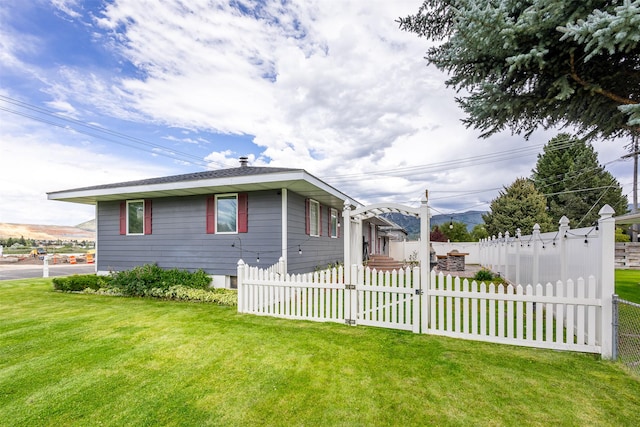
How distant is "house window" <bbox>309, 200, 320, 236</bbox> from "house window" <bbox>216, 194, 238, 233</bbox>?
2.38 metres

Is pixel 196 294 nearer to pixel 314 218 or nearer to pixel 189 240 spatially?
pixel 189 240

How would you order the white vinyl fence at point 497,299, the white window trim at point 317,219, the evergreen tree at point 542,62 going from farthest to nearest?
the white window trim at point 317,219, the white vinyl fence at point 497,299, the evergreen tree at point 542,62

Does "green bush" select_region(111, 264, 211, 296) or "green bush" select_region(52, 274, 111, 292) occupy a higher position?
"green bush" select_region(111, 264, 211, 296)

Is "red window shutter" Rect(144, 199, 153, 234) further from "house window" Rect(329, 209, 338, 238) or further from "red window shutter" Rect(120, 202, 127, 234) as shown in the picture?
"house window" Rect(329, 209, 338, 238)

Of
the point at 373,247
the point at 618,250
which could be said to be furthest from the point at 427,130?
the point at 618,250

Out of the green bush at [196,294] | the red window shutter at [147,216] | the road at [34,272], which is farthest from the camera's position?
the road at [34,272]

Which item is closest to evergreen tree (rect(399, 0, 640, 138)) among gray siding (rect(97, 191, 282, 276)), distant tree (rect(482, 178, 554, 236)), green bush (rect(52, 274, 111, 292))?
gray siding (rect(97, 191, 282, 276))

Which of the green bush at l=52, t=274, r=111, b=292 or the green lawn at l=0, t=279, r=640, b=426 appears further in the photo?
the green bush at l=52, t=274, r=111, b=292

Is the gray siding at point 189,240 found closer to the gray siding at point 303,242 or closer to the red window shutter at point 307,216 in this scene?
the gray siding at point 303,242

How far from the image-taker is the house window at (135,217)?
9500 millimetres

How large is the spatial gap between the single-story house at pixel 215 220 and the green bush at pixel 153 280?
0.39 m

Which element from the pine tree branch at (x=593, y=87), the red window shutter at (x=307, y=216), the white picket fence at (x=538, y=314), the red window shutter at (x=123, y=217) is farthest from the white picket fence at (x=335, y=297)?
the red window shutter at (x=123, y=217)

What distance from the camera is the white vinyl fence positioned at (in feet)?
12.1

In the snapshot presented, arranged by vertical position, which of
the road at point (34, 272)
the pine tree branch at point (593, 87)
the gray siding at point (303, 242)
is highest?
the pine tree branch at point (593, 87)
